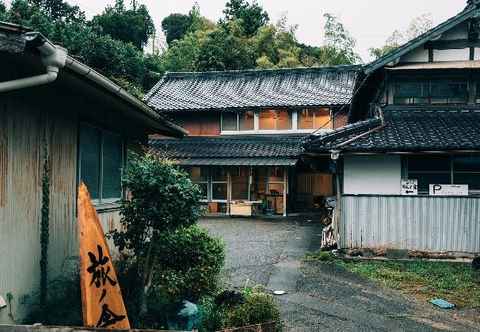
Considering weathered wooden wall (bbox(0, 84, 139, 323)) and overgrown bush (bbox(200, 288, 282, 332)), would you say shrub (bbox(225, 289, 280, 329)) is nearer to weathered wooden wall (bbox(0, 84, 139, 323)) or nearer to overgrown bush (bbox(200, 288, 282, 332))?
overgrown bush (bbox(200, 288, 282, 332))

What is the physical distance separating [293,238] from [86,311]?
37.0 feet

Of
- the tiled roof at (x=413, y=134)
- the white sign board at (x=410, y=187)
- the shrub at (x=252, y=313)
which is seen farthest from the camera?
the white sign board at (x=410, y=187)

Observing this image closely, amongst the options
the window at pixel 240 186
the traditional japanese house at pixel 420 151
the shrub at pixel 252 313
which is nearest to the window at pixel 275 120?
the window at pixel 240 186

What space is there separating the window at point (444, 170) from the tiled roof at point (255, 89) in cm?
1104

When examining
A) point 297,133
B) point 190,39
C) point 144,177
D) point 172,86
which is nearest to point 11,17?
point 172,86

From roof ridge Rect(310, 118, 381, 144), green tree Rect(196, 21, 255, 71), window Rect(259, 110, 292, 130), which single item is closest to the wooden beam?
roof ridge Rect(310, 118, 381, 144)

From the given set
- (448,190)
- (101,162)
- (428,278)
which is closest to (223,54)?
(448,190)

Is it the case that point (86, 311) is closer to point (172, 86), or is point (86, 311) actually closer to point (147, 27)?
point (172, 86)

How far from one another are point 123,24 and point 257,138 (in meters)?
28.2

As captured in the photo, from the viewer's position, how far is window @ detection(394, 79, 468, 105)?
537 inches

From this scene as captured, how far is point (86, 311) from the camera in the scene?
4.80m

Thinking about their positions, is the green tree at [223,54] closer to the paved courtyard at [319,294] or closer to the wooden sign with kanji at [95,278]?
the paved courtyard at [319,294]

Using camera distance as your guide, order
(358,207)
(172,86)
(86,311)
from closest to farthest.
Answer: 1. (86,311)
2. (358,207)
3. (172,86)

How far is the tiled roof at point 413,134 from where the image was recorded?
11562mm
